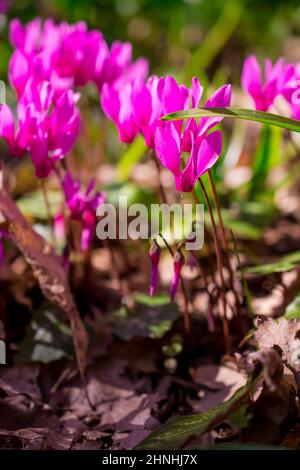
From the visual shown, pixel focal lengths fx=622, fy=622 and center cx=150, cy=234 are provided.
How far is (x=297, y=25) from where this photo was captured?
4.82 meters

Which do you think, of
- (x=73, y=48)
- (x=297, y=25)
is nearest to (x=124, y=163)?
(x=73, y=48)

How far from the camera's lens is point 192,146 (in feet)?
4.57

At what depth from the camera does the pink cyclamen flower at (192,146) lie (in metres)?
1.39

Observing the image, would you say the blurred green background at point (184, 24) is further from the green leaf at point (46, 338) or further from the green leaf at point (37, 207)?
the green leaf at point (46, 338)

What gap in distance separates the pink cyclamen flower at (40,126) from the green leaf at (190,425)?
0.72m

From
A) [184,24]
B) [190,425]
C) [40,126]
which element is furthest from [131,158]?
[184,24]

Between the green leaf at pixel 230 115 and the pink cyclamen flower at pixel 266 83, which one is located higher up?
the pink cyclamen flower at pixel 266 83

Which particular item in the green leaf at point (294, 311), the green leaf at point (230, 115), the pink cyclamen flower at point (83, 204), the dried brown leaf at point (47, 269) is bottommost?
the green leaf at point (294, 311)

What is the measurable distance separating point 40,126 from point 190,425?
814mm

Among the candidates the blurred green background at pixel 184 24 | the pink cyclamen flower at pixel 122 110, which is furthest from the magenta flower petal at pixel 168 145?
the blurred green background at pixel 184 24

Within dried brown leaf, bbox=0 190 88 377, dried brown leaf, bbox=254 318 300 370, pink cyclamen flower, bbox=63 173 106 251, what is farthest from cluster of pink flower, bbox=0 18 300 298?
dried brown leaf, bbox=254 318 300 370

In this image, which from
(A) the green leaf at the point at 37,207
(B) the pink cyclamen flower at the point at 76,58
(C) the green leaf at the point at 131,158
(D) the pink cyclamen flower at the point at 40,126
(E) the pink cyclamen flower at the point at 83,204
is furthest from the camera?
(C) the green leaf at the point at 131,158

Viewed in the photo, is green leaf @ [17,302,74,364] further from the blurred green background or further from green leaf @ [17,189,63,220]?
the blurred green background

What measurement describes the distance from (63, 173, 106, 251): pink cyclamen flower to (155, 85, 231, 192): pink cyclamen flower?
14.7 inches
